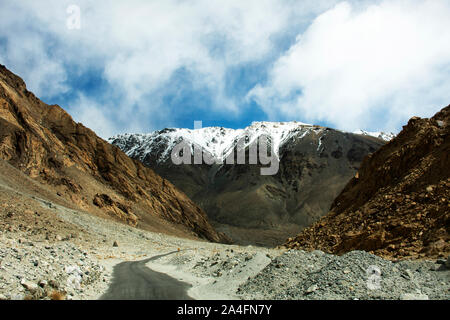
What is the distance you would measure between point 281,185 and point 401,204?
14196 cm

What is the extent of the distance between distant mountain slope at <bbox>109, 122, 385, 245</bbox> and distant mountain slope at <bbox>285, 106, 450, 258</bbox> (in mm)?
83737

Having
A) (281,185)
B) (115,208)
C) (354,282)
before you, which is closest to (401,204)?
(354,282)

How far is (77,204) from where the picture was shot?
5638 centimetres

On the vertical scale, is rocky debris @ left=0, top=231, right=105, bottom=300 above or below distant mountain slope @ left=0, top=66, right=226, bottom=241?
below

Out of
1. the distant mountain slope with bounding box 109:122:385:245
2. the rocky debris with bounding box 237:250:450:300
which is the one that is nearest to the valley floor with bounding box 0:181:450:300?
the rocky debris with bounding box 237:250:450:300

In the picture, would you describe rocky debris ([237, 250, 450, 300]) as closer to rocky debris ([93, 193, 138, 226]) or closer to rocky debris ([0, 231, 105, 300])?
rocky debris ([0, 231, 105, 300])

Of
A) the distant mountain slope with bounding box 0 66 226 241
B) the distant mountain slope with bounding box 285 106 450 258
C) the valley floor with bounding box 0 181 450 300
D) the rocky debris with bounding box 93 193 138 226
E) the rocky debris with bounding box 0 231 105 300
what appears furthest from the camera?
the rocky debris with bounding box 93 193 138 226

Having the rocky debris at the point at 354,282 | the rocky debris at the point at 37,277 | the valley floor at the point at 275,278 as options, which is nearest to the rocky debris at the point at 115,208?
the valley floor at the point at 275,278

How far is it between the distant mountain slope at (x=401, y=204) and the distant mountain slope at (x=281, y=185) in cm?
8374

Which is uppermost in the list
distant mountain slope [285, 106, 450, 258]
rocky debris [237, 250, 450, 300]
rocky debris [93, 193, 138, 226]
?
rocky debris [93, 193, 138, 226]

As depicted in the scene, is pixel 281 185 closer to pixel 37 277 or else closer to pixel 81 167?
pixel 81 167

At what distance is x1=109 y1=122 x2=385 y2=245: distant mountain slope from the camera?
423ft
